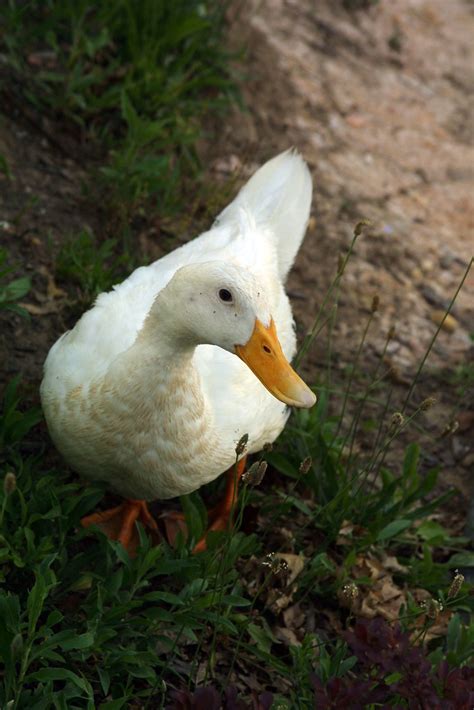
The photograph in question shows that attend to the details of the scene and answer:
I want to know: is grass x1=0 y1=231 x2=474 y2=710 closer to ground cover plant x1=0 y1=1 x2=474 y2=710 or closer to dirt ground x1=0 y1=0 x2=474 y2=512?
ground cover plant x1=0 y1=1 x2=474 y2=710

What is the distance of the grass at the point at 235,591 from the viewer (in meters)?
2.20

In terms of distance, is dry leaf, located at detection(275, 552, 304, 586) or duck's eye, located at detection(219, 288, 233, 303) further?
dry leaf, located at detection(275, 552, 304, 586)

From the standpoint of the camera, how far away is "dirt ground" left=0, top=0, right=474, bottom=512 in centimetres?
394

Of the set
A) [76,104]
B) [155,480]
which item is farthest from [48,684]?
[76,104]

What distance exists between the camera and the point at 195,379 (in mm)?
2664

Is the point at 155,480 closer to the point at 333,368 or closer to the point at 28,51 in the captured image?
the point at 333,368

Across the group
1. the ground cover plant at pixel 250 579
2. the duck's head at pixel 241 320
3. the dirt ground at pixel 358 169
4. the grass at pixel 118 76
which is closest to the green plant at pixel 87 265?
the ground cover plant at pixel 250 579

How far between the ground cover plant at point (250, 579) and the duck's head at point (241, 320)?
232 mm

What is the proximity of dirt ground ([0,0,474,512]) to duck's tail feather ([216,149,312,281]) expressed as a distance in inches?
25.2

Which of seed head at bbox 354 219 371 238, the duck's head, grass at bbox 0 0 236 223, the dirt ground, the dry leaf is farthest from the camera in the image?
grass at bbox 0 0 236 223

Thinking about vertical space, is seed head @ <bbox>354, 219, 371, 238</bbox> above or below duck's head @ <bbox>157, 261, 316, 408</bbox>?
above

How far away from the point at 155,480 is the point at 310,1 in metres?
4.67

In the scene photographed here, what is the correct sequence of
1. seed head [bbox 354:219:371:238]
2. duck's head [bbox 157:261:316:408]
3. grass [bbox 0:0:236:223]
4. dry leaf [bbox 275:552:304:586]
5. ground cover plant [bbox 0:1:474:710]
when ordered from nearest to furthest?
ground cover plant [bbox 0:1:474:710] → duck's head [bbox 157:261:316:408] → seed head [bbox 354:219:371:238] → dry leaf [bbox 275:552:304:586] → grass [bbox 0:0:236:223]

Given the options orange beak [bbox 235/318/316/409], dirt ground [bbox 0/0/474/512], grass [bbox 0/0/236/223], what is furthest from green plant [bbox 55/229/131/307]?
orange beak [bbox 235/318/316/409]
